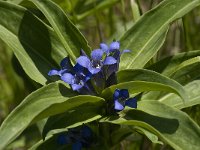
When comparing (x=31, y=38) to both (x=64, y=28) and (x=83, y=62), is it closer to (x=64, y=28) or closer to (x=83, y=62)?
(x=64, y=28)

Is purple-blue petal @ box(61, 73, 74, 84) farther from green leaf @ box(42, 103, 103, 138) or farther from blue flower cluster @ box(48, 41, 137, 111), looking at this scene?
green leaf @ box(42, 103, 103, 138)

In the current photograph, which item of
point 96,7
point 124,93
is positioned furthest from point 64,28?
point 96,7

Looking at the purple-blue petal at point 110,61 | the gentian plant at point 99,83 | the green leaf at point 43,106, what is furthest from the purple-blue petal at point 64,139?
the purple-blue petal at point 110,61

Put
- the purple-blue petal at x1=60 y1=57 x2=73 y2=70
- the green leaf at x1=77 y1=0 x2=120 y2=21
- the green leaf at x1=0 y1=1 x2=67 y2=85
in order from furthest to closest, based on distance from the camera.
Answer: the green leaf at x1=77 y1=0 x2=120 y2=21 → the green leaf at x1=0 y1=1 x2=67 y2=85 → the purple-blue petal at x1=60 y1=57 x2=73 y2=70

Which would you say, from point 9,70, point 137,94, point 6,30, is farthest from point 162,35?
point 9,70

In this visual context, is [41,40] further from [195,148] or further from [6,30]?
[195,148]

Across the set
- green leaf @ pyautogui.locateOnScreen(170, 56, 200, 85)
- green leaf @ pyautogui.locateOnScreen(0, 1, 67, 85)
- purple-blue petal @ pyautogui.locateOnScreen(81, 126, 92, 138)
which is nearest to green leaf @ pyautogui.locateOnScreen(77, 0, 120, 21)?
green leaf @ pyautogui.locateOnScreen(0, 1, 67, 85)
